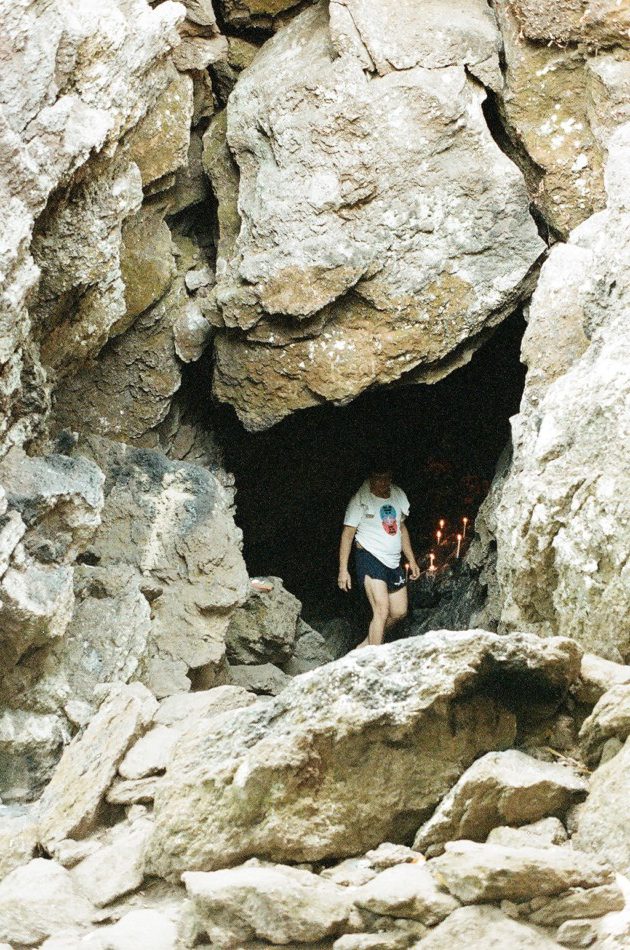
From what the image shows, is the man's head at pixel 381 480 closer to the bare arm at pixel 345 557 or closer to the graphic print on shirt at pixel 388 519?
the graphic print on shirt at pixel 388 519

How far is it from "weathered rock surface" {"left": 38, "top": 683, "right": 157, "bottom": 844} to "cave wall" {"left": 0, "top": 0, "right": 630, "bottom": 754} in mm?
1045

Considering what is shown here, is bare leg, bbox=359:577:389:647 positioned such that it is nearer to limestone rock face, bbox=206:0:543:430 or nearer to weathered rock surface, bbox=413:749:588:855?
limestone rock face, bbox=206:0:543:430

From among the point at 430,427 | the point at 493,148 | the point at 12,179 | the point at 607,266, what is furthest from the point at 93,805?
the point at 430,427

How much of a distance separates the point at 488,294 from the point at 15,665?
442 cm

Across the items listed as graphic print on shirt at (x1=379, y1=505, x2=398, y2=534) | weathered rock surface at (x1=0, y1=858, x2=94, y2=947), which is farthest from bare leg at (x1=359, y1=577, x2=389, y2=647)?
weathered rock surface at (x1=0, y1=858, x2=94, y2=947)

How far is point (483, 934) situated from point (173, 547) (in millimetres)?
5175

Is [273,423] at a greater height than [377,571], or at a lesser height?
greater

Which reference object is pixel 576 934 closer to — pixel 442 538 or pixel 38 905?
pixel 38 905

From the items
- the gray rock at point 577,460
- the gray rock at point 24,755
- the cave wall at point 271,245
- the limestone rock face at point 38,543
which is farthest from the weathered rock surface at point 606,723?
the gray rock at point 24,755

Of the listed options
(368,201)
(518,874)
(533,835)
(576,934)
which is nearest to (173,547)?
(368,201)

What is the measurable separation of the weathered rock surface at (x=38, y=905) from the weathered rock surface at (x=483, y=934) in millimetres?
1344

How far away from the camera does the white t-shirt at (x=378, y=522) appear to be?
871 centimetres

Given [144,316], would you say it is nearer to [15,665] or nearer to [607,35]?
[15,665]

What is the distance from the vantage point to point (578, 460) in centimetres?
498
